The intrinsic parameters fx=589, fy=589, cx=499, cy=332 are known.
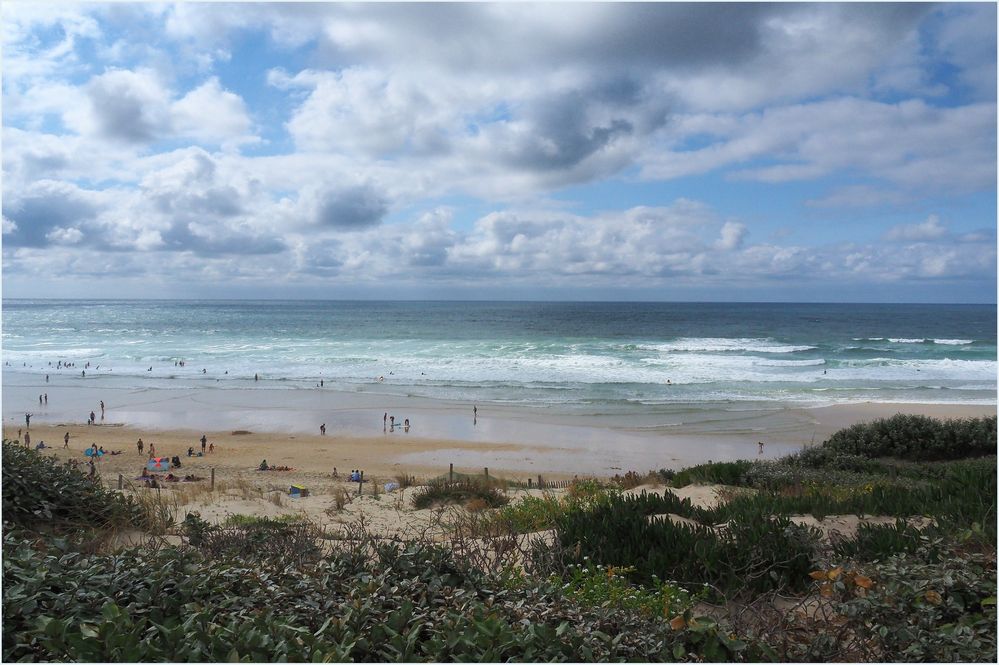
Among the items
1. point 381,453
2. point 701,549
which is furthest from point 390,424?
point 701,549

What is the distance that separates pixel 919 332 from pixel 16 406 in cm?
9412

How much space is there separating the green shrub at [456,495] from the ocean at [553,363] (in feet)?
57.5

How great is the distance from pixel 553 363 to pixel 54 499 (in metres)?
41.8

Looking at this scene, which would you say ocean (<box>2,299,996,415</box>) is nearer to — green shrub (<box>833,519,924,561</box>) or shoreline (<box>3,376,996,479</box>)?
shoreline (<box>3,376,996,479</box>)

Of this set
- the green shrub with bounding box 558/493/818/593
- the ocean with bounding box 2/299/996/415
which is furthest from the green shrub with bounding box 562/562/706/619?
the ocean with bounding box 2/299/996/415

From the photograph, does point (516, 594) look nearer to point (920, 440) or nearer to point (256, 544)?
point (256, 544)

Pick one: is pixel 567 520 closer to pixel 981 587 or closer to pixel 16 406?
pixel 981 587

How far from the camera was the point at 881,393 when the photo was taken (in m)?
34.2

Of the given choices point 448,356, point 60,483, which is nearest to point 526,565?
point 60,483

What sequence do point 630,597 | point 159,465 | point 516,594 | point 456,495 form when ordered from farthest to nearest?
point 159,465
point 456,495
point 630,597
point 516,594

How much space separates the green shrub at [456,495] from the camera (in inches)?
456

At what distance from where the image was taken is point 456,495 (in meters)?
11.8

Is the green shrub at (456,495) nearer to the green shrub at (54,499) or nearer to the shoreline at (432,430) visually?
the green shrub at (54,499)

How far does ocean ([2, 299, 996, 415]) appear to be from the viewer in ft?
113
